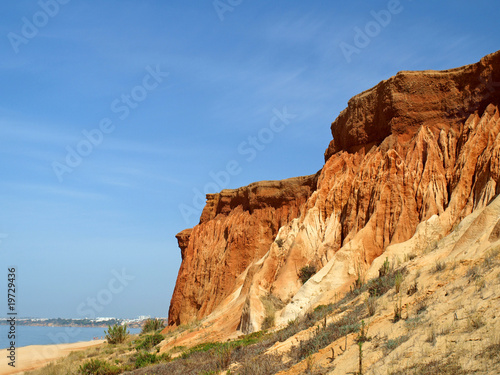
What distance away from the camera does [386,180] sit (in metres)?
25.9

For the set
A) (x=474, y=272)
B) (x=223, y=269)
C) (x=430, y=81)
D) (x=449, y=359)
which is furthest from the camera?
(x=223, y=269)

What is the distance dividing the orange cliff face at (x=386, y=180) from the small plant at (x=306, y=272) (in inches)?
11.8

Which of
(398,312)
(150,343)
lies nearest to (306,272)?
(150,343)

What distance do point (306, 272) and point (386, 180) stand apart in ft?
20.2

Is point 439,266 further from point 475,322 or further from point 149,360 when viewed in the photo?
point 149,360

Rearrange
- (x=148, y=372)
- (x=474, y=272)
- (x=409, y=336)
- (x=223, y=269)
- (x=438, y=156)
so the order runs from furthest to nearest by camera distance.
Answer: (x=223, y=269) < (x=438, y=156) < (x=148, y=372) < (x=474, y=272) < (x=409, y=336)

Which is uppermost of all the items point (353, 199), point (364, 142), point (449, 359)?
point (364, 142)

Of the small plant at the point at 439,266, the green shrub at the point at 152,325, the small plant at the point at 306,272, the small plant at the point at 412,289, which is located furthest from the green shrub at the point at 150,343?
the small plant at the point at 439,266

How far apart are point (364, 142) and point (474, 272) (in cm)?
2089

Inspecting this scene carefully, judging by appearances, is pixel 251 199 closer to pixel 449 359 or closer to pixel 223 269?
pixel 223 269

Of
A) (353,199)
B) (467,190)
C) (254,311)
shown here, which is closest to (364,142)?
(353,199)

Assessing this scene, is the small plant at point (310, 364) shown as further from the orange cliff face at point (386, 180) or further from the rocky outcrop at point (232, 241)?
the rocky outcrop at point (232, 241)

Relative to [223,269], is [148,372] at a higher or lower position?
lower

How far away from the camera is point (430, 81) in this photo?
2761 cm
